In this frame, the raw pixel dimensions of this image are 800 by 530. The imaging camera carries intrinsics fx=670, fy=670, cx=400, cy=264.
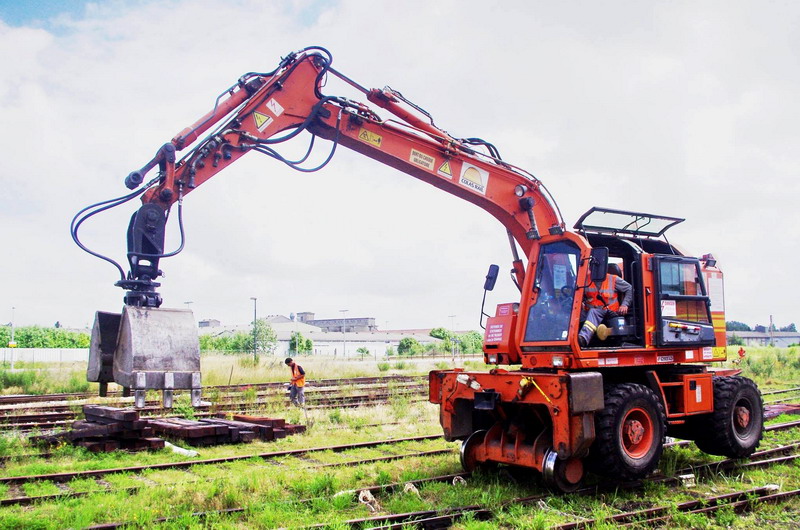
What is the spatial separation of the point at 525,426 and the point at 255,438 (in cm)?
533

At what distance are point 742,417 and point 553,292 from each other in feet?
11.1

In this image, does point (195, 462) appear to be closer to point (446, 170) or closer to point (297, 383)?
point (446, 170)

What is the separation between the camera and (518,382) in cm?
747

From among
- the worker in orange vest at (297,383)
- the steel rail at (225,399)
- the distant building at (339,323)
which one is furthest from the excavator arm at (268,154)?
the distant building at (339,323)

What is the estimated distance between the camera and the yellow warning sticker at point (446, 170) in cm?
901

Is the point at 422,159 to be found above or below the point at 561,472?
above

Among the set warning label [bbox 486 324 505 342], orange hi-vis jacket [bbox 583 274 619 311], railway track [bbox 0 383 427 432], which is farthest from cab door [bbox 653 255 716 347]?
railway track [bbox 0 383 427 432]

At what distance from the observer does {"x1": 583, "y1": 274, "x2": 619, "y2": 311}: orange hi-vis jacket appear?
7.90 meters

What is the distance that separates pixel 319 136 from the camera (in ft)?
28.4

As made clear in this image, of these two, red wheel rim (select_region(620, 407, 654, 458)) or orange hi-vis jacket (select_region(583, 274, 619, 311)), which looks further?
orange hi-vis jacket (select_region(583, 274, 619, 311))

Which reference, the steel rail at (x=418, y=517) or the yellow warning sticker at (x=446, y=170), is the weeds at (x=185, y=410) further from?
the yellow warning sticker at (x=446, y=170)

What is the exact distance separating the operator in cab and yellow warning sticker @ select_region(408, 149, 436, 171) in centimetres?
265

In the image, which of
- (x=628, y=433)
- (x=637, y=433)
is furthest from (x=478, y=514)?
(x=637, y=433)

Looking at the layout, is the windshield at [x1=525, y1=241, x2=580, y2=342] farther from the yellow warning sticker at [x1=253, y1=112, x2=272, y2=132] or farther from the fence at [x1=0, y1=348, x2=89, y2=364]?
the fence at [x1=0, y1=348, x2=89, y2=364]
